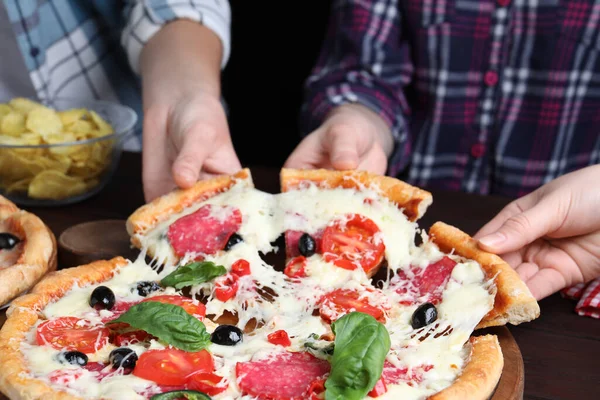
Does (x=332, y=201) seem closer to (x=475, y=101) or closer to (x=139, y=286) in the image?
(x=139, y=286)

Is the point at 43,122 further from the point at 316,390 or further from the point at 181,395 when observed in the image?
the point at 316,390

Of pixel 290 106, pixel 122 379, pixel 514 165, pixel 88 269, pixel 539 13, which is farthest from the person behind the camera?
pixel 290 106

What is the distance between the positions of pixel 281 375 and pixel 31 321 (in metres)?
0.65

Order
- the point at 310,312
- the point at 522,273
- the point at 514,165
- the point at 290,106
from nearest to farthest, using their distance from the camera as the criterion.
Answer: the point at 310,312
the point at 522,273
the point at 514,165
the point at 290,106

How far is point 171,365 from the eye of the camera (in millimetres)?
1485

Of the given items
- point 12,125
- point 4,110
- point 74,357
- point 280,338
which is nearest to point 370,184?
point 280,338

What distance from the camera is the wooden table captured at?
65.8 inches

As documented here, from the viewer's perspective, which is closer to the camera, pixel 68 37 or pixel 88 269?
pixel 88 269

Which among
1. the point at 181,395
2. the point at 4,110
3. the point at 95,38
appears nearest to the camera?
the point at 181,395

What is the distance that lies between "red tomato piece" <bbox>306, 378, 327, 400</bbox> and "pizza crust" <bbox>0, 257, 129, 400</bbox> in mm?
479

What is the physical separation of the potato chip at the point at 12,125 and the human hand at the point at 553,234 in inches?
65.3

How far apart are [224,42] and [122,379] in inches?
81.1

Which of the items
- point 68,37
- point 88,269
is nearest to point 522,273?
point 88,269

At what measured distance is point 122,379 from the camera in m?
1.47
